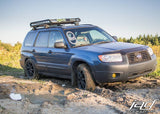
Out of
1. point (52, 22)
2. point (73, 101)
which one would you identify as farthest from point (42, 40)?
point (73, 101)

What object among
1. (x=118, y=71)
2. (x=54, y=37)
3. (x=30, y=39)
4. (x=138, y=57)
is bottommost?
(x=118, y=71)

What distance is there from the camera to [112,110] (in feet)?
14.9

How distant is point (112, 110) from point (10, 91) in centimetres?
300

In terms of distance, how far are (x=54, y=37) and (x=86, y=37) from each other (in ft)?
3.52

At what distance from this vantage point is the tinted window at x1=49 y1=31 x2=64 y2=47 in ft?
24.7

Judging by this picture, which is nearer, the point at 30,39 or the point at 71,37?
the point at 71,37

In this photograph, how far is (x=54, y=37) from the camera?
25.7 ft

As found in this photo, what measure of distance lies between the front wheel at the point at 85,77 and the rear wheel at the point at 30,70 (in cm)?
277

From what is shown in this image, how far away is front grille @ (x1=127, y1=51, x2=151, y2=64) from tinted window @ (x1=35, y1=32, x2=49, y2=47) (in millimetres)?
3102

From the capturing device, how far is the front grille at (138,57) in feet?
20.1

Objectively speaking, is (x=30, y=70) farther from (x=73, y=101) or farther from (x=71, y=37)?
(x=73, y=101)

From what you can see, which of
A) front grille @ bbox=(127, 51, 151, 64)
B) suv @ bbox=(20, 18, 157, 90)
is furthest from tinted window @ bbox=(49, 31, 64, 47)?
front grille @ bbox=(127, 51, 151, 64)

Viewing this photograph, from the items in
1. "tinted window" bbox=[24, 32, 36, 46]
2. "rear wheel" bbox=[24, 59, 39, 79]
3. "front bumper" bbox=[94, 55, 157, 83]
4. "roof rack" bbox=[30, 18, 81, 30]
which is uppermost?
"roof rack" bbox=[30, 18, 81, 30]

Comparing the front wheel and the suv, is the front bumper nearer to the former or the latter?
the suv
